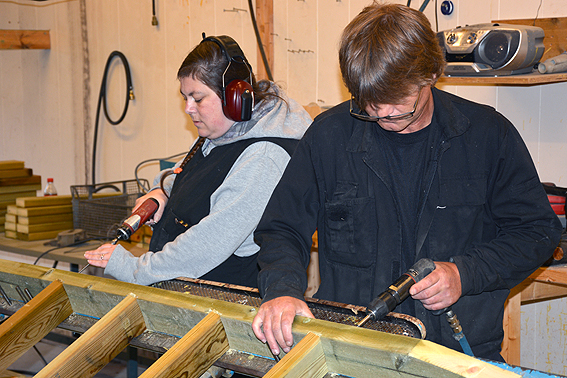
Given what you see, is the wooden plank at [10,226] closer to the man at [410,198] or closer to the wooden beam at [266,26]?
the wooden beam at [266,26]

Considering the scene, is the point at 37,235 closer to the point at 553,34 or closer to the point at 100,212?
the point at 100,212

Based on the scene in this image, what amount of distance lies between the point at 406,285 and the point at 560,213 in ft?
4.22

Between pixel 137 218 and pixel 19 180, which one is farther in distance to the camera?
pixel 19 180

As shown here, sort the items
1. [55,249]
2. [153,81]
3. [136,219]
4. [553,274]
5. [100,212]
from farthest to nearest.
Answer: [153,81] < [100,212] < [55,249] < [553,274] < [136,219]

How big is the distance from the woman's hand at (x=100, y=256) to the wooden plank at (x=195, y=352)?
2.21ft

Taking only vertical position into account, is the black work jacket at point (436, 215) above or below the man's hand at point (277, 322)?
above

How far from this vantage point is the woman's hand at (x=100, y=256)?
1.77 metres

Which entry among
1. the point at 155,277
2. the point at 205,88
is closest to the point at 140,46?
the point at 205,88

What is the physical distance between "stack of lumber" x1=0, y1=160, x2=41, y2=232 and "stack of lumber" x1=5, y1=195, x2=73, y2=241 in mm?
284

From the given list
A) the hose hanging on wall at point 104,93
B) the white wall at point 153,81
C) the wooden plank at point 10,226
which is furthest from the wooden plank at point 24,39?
the wooden plank at point 10,226

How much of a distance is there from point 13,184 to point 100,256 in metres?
Answer: 2.27

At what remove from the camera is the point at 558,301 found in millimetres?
2605

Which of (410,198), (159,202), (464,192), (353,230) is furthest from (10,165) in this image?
(464,192)

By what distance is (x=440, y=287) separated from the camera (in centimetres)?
127
